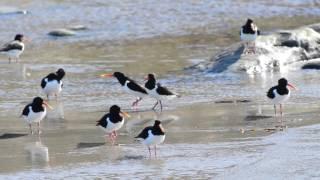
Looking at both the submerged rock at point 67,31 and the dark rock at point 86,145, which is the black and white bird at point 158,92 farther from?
the submerged rock at point 67,31

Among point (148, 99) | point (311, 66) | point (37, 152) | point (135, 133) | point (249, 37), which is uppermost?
point (249, 37)

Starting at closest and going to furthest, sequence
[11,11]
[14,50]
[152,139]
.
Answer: [152,139], [14,50], [11,11]

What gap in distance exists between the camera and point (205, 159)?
10234 millimetres

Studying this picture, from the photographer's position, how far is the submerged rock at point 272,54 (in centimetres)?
1734

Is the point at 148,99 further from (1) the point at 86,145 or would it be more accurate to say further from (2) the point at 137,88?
(1) the point at 86,145

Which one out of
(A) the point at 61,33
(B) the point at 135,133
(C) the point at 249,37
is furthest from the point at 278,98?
(A) the point at 61,33

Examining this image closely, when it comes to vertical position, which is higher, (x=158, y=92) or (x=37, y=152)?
(x=158, y=92)

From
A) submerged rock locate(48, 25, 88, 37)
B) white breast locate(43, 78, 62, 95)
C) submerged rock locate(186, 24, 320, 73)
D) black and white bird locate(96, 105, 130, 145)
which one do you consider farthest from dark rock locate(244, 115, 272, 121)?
submerged rock locate(48, 25, 88, 37)

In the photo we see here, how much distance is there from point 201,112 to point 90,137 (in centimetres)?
212

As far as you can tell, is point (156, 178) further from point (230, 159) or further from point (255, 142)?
point (255, 142)

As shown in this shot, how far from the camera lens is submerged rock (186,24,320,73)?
1734cm

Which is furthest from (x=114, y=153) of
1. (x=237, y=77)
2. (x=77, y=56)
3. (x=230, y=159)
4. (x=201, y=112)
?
(x=77, y=56)

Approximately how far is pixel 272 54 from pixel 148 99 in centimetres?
407

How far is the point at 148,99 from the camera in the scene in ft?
49.6
